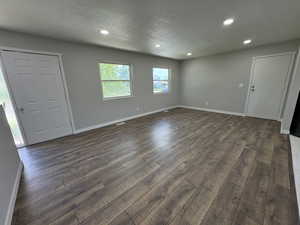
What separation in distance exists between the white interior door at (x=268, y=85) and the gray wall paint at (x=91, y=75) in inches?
151

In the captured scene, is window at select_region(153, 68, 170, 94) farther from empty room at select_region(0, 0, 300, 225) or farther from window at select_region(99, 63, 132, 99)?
window at select_region(99, 63, 132, 99)

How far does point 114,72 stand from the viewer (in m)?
4.37

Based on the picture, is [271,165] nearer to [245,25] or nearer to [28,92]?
[245,25]

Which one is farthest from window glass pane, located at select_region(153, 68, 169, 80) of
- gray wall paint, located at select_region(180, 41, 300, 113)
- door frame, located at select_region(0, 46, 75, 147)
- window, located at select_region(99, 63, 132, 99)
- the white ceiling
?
door frame, located at select_region(0, 46, 75, 147)

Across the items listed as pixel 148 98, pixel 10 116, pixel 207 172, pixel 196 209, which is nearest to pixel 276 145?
pixel 207 172

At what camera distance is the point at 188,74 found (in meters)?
6.47

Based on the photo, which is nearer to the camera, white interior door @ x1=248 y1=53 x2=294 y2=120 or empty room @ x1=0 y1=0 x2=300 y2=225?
empty room @ x1=0 y1=0 x2=300 y2=225

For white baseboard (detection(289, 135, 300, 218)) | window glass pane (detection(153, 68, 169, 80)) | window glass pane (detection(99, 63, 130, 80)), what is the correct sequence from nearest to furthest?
white baseboard (detection(289, 135, 300, 218))
window glass pane (detection(99, 63, 130, 80))
window glass pane (detection(153, 68, 169, 80))

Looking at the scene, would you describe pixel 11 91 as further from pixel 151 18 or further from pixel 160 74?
pixel 160 74

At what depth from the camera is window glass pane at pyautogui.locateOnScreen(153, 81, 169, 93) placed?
5866 millimetres

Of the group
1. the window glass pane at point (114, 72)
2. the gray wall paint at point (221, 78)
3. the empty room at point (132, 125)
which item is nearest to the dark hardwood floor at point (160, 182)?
the empty room at point (132, 125)

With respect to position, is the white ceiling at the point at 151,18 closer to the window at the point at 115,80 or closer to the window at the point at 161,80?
the window at the point at 115,80

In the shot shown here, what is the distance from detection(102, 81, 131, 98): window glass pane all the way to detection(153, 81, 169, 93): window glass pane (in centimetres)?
148

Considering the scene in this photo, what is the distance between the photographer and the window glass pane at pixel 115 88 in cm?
425
